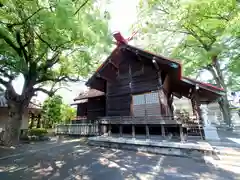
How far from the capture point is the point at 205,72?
17.8 metres

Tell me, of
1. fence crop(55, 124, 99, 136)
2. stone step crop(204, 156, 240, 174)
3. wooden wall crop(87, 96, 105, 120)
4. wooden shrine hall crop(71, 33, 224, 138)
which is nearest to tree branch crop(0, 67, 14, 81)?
wooden shrine hall crop(71, 33, 224, 138)

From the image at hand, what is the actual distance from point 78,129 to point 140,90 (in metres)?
7.62

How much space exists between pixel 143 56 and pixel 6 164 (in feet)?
28.7

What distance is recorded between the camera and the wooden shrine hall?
7.73 metres

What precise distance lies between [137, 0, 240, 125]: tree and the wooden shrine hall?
4910 millimetres

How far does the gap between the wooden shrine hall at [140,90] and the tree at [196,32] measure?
16.1ft

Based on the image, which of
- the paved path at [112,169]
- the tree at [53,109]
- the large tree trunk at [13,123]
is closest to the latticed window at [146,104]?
the paved path at [112,169]

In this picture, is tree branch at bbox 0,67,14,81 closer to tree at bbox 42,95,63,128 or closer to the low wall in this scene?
the low wall

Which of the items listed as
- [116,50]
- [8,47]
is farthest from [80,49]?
[8,47]

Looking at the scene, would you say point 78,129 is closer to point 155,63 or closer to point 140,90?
point 140,90

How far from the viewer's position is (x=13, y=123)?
9.00m

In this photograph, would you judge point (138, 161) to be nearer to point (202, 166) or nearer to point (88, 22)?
point (202, 166)

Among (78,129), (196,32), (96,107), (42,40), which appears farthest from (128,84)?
(196,32)

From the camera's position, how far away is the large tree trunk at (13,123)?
8.79 metres
